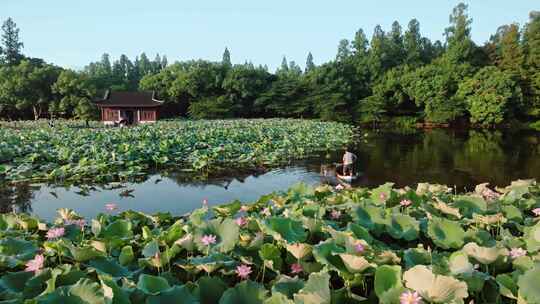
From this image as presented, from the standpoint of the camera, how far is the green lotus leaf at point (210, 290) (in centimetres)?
166

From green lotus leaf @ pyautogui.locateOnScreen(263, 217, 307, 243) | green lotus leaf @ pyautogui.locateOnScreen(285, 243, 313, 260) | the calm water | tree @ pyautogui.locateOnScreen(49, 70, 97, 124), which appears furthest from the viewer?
tree @ pyautogui.locateOnScreen(49, 70, 97, 124)

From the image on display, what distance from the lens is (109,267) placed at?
1.91m

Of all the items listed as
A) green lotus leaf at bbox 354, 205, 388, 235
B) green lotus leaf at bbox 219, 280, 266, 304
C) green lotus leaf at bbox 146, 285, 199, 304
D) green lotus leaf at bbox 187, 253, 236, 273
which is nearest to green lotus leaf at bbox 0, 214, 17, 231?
green lotus leaf at bbox 187, 253, 236, 273

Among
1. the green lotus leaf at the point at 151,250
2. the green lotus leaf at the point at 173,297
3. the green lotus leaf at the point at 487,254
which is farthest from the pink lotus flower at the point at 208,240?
the green lotus leaf at the point at 487,254

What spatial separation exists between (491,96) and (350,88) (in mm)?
12531

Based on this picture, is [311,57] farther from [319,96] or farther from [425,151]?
[425,151]

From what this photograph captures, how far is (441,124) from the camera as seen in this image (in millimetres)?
37406

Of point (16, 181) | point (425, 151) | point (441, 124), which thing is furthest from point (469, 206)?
point (441, 124)

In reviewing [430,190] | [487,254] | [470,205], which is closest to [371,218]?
[487,254]

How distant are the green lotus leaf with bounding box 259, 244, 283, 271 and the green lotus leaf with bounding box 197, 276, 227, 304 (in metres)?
0.32

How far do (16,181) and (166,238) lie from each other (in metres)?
8.18

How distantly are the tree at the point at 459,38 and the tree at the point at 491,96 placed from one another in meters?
6.67

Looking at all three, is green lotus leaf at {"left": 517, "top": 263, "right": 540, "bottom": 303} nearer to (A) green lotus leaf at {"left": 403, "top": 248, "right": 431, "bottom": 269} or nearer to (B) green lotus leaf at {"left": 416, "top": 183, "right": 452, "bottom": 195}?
(A) green lotus leaf at {"left": 403, "top": 248, "right": 431, "bottom": 269}

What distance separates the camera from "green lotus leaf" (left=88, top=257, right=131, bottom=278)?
6.15ft
